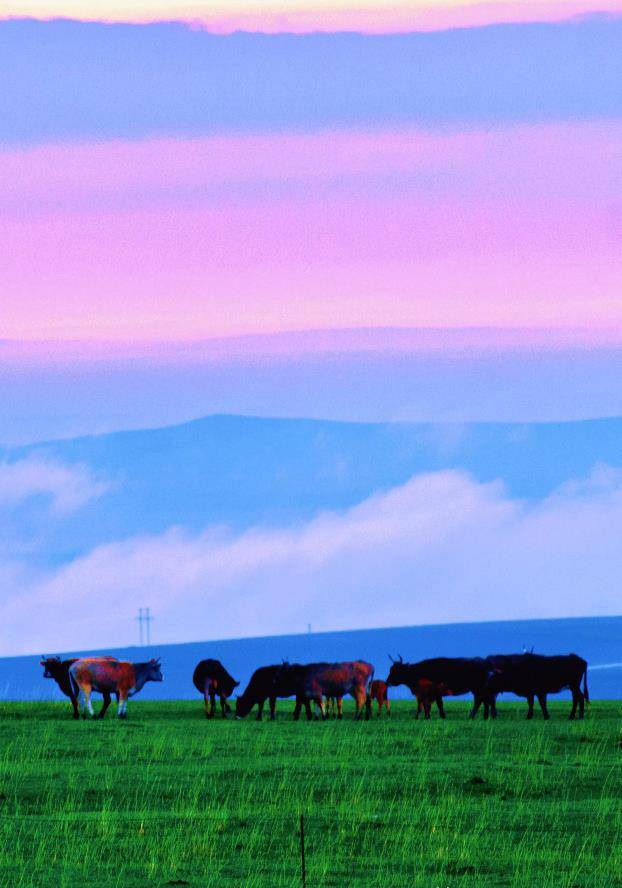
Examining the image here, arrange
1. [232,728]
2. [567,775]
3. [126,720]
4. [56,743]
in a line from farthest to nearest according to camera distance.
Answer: [126,720], [232,728], [56,743], [567,775]

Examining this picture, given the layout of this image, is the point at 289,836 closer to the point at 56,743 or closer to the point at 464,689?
the point at 56,743

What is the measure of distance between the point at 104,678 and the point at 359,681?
6341mm

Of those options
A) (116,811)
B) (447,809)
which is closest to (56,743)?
(116,811)

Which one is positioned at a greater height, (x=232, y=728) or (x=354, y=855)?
(x=232, y=728)

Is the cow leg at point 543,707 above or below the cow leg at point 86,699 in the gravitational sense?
below

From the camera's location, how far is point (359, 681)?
44000 millimetres

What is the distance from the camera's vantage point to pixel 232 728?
129 ft

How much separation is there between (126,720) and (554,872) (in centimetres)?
2281

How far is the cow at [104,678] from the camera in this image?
1742 inches

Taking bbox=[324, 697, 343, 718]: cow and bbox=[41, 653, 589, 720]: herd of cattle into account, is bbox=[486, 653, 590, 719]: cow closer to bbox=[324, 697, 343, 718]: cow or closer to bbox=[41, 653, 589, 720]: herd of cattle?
bbox=[41, 653, 589, 720]: herd of cattle

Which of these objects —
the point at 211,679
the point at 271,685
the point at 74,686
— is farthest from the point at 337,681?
the point at 74,686

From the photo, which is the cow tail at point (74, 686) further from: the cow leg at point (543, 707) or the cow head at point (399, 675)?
the cow leg at point (543, 707)

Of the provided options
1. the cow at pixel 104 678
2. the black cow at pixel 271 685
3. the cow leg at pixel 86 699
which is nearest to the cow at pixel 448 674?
the black cow at pixel 271 685

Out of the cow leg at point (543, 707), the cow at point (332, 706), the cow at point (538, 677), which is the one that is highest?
the cow at point (538, 677)
